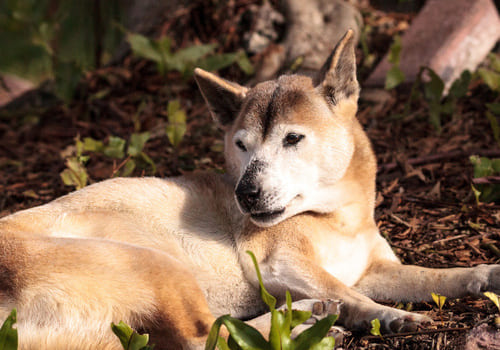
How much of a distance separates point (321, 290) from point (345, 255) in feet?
1.49

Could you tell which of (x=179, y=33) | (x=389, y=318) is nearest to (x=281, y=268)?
(x=389, y=318)

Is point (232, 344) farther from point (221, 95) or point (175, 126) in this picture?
point (175, 126)

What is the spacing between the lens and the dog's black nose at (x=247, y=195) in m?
3.14

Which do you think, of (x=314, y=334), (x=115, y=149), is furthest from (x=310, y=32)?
(x=314, y=334)

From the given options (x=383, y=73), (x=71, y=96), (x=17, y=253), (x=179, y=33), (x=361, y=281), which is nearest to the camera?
(x=17, y=253)

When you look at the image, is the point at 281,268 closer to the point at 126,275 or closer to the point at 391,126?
the point at 126,275

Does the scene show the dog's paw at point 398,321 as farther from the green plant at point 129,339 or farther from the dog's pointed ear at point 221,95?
the dog's pointed ear at point 221,95

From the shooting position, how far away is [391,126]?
5.71m

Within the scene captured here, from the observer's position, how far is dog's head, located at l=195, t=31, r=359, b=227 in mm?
3221

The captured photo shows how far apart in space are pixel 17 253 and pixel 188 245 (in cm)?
102

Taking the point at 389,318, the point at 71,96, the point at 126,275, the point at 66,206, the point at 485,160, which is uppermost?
the point at 485,160

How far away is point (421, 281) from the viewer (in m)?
3.35

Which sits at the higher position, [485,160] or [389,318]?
[485,160]

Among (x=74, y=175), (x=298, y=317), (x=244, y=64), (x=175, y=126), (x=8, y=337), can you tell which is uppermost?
(x=298, y=317)
